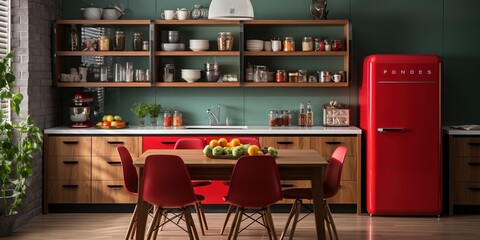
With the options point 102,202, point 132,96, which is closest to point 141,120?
point 132,96

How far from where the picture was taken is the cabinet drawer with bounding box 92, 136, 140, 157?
747 cm

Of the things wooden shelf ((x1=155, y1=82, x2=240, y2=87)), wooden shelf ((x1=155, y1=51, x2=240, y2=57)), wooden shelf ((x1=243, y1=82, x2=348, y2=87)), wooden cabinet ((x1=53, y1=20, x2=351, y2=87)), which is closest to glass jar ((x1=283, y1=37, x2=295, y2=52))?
wooden cabinet ((x1=53, y1=20, x2=351, y2=87))

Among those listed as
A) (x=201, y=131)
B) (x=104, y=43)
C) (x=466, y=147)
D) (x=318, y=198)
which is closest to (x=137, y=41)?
(x=104, y=43)

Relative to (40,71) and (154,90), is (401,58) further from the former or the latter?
(40,71)

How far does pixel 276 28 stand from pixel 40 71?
245cm

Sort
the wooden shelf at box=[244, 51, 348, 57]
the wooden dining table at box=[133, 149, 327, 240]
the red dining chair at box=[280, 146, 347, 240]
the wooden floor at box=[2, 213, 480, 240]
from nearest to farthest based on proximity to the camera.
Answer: the wooden dining table at box=[133, 149, 327, 240]
the red dining chair at box=[280, 146, 347, 240]
the wooden floor at box=[2, 213, 480, 240]
the wooden shelf at box=[244, 51, 348, 57]

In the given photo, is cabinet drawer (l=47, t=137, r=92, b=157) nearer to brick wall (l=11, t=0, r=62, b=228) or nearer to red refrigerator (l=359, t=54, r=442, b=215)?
brick wall (l=11, t=0, r=62, b=228)

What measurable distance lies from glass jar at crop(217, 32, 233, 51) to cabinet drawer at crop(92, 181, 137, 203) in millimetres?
1711

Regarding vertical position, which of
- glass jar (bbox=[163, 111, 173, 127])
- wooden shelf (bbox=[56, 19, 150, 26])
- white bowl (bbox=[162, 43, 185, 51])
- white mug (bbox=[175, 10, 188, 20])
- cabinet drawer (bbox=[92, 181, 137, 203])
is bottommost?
cabinet drawer (bbox=[92, 181, 137, 203])

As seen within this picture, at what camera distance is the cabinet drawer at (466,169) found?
741cm

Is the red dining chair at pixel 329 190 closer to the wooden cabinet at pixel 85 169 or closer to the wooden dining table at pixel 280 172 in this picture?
the wooden dining table at pixel 280 172

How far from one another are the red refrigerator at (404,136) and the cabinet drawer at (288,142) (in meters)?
0.63

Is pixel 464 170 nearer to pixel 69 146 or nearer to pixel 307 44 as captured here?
pixel 307 44

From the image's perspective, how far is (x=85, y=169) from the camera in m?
7.49
